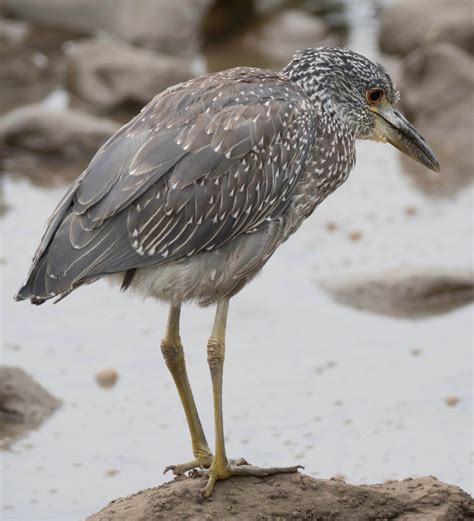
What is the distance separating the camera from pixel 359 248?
37.8 feet

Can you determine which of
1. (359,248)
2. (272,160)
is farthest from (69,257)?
(359,248)

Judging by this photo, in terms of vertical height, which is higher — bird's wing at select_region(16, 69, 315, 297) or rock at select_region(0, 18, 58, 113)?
rock at select_region(0, 18, 58, 113)

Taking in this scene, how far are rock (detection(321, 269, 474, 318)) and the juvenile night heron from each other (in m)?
3.48

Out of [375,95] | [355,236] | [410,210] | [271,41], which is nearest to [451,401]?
[375,95]

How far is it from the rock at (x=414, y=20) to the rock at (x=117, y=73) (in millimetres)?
2600

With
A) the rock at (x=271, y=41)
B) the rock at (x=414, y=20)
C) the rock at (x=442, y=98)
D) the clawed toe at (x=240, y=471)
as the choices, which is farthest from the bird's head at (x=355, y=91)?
the rock at (x=271, y=41)

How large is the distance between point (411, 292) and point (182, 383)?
3.83 m

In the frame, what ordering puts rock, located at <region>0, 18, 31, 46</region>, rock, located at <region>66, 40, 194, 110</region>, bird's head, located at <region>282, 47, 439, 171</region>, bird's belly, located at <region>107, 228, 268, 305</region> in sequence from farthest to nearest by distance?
rock, located at <region>0, 18, 31, 46</region> → rock, located at <region>66, 40, 194, 110</region> → bird's head, located at <region>282, 47, 439, 171</region> → bird's belly, located at <region>107, 228, 268, 305</region>

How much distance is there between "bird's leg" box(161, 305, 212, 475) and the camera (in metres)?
7.02

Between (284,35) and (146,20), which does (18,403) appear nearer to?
(146,20)

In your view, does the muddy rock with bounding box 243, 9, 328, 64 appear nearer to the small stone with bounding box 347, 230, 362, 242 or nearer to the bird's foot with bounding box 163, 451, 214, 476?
the small stone with bounding box 347, 230, 362, 242

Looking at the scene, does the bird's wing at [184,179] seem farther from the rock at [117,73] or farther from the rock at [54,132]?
the rock at [117,73]

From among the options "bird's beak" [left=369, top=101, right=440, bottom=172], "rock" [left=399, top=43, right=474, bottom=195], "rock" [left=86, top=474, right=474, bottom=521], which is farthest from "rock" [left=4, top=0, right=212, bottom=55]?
"rock" [left=86, top=474, right=474, bottom=521]

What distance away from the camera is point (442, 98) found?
14.0 metres
